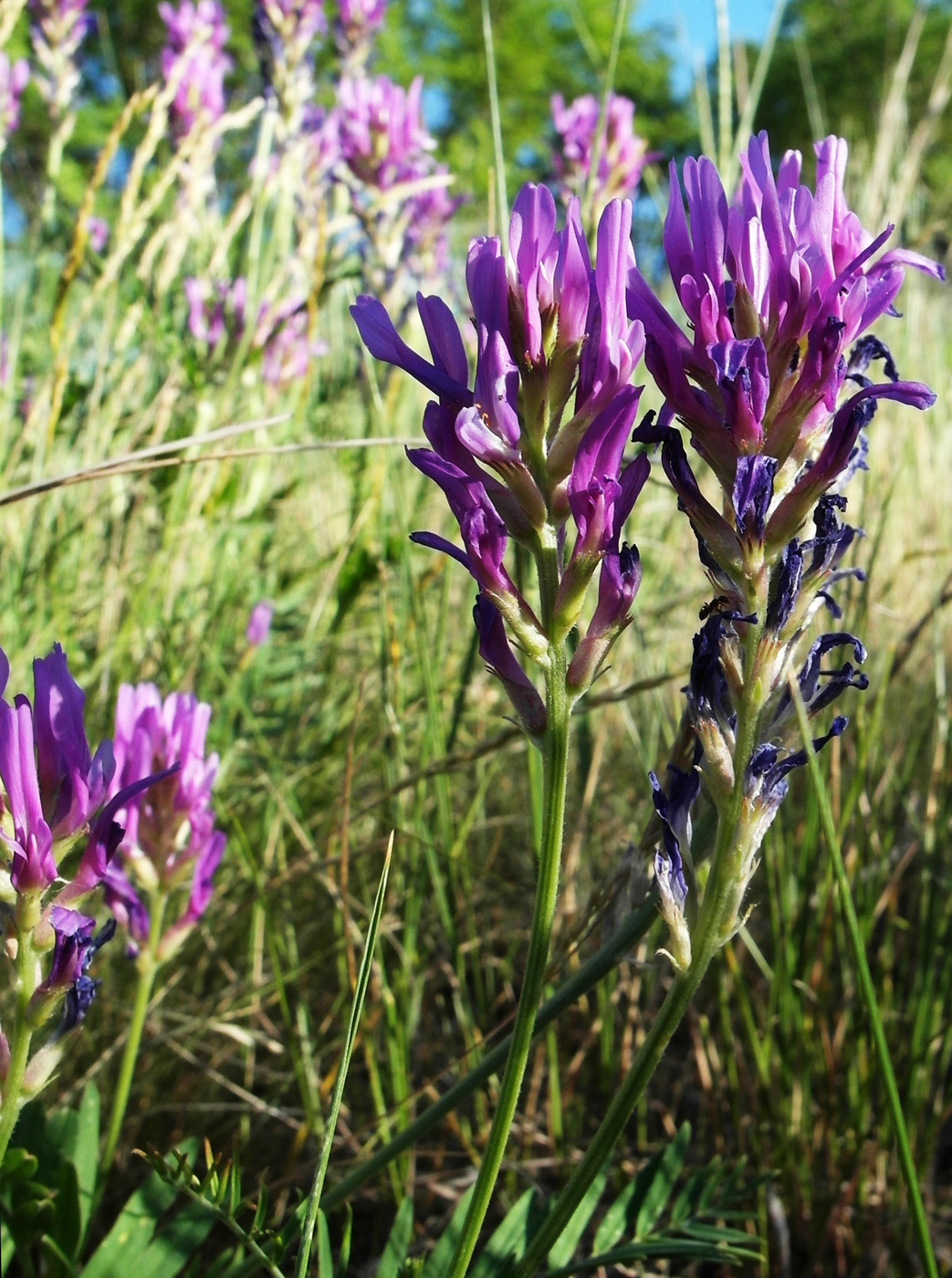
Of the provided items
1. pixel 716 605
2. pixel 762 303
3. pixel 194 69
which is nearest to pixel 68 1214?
pixel 716 605

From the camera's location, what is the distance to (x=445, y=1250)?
890 mm

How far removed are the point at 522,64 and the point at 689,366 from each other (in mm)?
20707

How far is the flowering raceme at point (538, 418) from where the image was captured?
63 cm

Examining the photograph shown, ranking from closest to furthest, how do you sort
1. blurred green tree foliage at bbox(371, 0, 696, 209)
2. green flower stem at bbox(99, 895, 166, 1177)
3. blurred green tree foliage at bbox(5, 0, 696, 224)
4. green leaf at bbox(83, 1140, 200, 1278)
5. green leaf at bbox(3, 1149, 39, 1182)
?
green leaf at bbox(3, 1149, 39, 1182), green leaf at bbox(83, 1140, 200, 1278), green flower stem at bbox(99, 895, 166, 1177), blurred green tree foliage at bbox(5, 0, 696, 224), blurred green tree foliage at bbox(371, 0, 696, 209)

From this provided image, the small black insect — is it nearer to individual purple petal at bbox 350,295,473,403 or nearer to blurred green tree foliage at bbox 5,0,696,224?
individual purple petal at bbox 350,295,473,403

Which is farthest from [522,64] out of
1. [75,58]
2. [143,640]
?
[143,640]

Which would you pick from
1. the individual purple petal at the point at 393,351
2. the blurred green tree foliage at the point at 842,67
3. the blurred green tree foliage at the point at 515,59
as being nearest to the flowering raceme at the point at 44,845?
the individual purple petal at the point at 393,351

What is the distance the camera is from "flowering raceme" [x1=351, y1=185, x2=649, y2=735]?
0.63 m

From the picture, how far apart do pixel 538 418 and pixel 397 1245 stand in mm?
644

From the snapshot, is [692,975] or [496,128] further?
[496,128]

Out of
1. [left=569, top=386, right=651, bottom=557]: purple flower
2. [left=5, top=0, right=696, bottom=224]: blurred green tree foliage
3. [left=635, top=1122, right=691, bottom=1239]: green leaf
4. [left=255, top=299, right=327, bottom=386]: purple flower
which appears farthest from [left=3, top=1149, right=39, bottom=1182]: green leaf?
[left=5, top=0, right=696, bottom=224]: blurred green tree foliage

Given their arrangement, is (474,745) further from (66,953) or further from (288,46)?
(288,46)

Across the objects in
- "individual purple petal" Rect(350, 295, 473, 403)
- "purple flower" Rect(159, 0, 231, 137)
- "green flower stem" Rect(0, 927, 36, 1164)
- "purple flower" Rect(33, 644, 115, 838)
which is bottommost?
"green flower stem" Rect(0, 927, 36, 1164)

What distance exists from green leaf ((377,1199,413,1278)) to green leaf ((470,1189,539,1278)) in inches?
2.3
